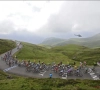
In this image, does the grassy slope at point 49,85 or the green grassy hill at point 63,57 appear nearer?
the grassy slope at point 49,85

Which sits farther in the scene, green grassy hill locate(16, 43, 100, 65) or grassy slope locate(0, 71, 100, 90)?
green grassy hill locate(16, 43, 100, 65)

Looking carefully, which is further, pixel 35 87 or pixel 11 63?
pixel 11 63

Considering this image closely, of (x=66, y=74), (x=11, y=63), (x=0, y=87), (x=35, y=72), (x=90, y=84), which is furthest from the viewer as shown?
(x=11, y=63)

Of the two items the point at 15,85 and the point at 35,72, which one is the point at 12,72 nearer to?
the point at 35,72

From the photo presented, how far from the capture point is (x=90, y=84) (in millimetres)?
44406

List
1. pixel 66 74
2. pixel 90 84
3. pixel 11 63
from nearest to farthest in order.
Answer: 1. pixel 90 84
2. pixel 66 74
3. pixel 11 63

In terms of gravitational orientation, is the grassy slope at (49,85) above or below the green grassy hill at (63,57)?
below

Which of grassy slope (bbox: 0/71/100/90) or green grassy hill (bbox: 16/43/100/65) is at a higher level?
green grassy hill (bbox: 16/43/100/65)

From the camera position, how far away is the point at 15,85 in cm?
4231

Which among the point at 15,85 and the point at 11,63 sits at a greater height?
the point at 11,63

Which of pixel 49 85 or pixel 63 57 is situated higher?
pixel 63 57

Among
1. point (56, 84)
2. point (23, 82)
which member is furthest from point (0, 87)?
point (56, 84)

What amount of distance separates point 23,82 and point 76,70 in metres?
22.0

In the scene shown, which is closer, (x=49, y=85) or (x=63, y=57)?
(x=49, y=85)
